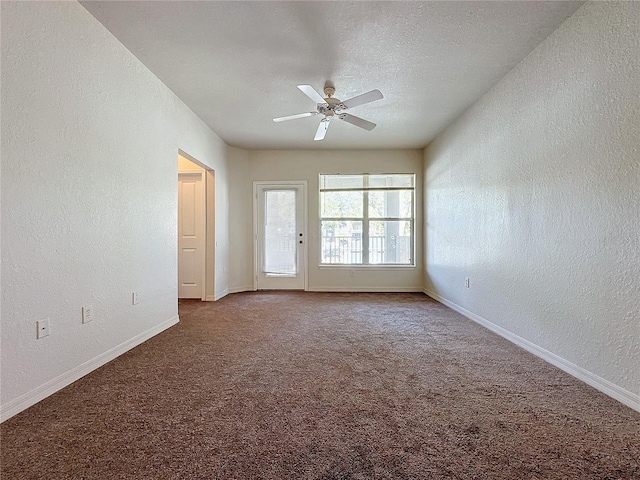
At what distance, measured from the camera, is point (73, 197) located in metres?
2.09

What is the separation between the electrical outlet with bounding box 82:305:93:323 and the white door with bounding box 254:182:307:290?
3473 millimetres

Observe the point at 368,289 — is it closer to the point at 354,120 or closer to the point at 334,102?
the point at 354,120

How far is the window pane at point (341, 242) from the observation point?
5730 millimetres

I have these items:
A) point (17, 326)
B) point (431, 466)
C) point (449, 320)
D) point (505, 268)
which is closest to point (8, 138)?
point (17, 326)

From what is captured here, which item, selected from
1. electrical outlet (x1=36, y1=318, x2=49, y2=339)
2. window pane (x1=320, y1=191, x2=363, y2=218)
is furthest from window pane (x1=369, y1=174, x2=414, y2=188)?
electrical outlet (x1=36, y1=318, x2=49, y2=339)

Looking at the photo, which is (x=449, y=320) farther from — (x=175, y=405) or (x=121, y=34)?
(x=121, y=34)

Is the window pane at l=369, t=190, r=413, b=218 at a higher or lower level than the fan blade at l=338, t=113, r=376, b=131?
lower

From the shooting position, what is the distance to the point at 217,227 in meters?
4.84

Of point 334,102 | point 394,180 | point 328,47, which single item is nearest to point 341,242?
Result: point 394,180

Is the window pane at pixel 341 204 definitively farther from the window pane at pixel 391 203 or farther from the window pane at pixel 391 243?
the window pane at pixel 391 243

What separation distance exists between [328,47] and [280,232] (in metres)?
3.53

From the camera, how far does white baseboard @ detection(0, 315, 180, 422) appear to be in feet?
5.39

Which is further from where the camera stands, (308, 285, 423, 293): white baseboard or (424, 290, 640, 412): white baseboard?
(308, 285, 423, 293): white baseboard

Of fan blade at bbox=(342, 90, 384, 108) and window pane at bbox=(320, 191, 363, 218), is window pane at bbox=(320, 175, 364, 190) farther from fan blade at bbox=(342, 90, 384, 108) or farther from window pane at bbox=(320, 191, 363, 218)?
fan blade at bbox=(342, 90, 384, 108)
